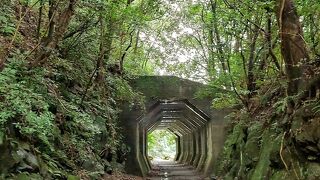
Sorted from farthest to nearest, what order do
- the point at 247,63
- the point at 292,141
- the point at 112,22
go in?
the point at 247,63, the point at 112,22, the point at 292,141

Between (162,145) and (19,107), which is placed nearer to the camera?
(19,107)

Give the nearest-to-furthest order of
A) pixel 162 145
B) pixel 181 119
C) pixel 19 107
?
pixel 19 107 < pixel 181 119 < pixel 162 145

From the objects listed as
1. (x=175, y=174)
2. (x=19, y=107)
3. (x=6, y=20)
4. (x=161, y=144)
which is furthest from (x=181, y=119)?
(x=161, y=144)

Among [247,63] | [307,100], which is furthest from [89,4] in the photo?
[247,63]

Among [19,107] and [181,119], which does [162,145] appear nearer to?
[181,119]

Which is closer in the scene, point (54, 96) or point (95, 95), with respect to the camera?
point (54, 96)

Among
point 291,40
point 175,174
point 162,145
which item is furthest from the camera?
point 162,145

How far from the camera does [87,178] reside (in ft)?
26.6

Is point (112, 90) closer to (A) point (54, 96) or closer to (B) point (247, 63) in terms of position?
(B) point (247, 63)

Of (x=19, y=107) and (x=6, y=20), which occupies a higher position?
(x=6, y=20)

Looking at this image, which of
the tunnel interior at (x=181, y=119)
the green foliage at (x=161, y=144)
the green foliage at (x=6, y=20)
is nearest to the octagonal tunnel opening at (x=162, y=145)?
the green foliage at (x=161, y=144)

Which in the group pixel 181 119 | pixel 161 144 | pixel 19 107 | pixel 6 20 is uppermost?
pixel 181 119

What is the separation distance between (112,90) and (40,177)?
696 centimetres

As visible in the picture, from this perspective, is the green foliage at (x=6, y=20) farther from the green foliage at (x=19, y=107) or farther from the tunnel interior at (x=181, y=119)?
the tunnel interior at (x=181, y=119)
